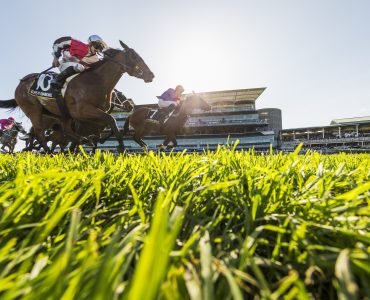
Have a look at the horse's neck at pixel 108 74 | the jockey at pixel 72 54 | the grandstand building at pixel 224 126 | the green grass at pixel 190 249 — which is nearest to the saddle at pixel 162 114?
the jockey at pixel 72 54

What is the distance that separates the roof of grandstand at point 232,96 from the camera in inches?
2505

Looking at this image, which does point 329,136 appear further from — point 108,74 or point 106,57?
point 108,74

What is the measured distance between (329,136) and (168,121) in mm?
58014

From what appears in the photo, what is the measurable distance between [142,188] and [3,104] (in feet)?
38.4

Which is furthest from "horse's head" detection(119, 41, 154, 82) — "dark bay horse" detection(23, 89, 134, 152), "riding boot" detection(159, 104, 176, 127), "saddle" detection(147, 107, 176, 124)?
"saddle" detection(147, 107, 176, 124)

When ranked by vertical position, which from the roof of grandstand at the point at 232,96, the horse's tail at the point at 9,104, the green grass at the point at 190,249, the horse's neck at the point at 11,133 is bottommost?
the green grass at the point at 190,249

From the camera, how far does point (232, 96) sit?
65.9m

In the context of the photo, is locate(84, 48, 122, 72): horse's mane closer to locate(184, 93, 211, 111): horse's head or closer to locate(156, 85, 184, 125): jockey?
locate(156, 85, 184, 125): jockey

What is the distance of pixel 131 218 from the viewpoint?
916mm

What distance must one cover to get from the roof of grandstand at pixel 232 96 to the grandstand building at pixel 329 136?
464 inches

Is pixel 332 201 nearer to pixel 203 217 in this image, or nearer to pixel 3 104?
pixel 203 217

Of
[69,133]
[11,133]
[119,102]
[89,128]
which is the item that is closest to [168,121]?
[119,102]

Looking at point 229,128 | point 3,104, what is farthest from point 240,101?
point 3,104

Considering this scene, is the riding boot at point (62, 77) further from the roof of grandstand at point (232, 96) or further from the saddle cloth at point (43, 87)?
the roof of grandstand at point (232, 96)
